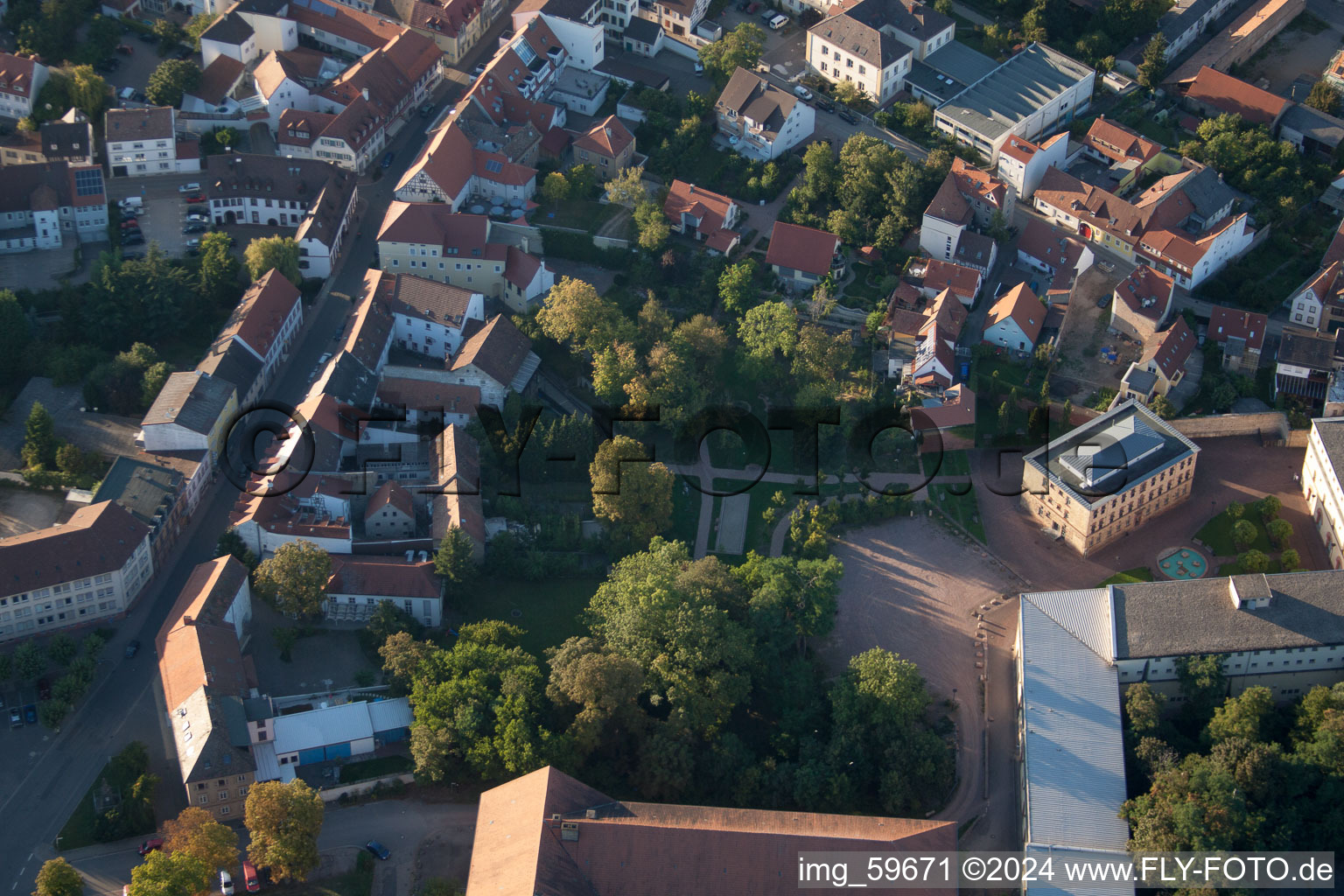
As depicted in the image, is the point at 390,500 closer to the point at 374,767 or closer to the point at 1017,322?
the point at 374,767

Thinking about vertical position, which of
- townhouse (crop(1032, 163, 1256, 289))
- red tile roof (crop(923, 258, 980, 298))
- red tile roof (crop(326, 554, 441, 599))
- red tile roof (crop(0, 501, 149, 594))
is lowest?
red tile roof (crop(326, 554, 441, 599))

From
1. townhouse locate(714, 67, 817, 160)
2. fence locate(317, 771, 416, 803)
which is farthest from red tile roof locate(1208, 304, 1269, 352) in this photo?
fence locate(317, 771, 416, 803)

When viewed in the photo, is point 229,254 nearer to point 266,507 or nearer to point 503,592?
point 266,507

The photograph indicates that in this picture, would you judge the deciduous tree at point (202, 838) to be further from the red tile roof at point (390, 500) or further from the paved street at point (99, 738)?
the red tile roof at point (390, 500)

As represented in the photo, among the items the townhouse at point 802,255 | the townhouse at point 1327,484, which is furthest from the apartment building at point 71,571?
the townhouse at point 1327,484

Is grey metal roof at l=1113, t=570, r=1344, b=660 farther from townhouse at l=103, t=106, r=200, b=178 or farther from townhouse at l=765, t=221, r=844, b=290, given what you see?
townhouse at l=103, t=106, r=200, b=178

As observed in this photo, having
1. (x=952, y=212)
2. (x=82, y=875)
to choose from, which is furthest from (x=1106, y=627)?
(x=82, y=875)

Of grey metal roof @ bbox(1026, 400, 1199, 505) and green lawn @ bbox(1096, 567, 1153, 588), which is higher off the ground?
grey metal roof @ bbox(1026, 400, 1199, 505)

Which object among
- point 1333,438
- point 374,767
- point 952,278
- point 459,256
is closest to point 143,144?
point 459,256
